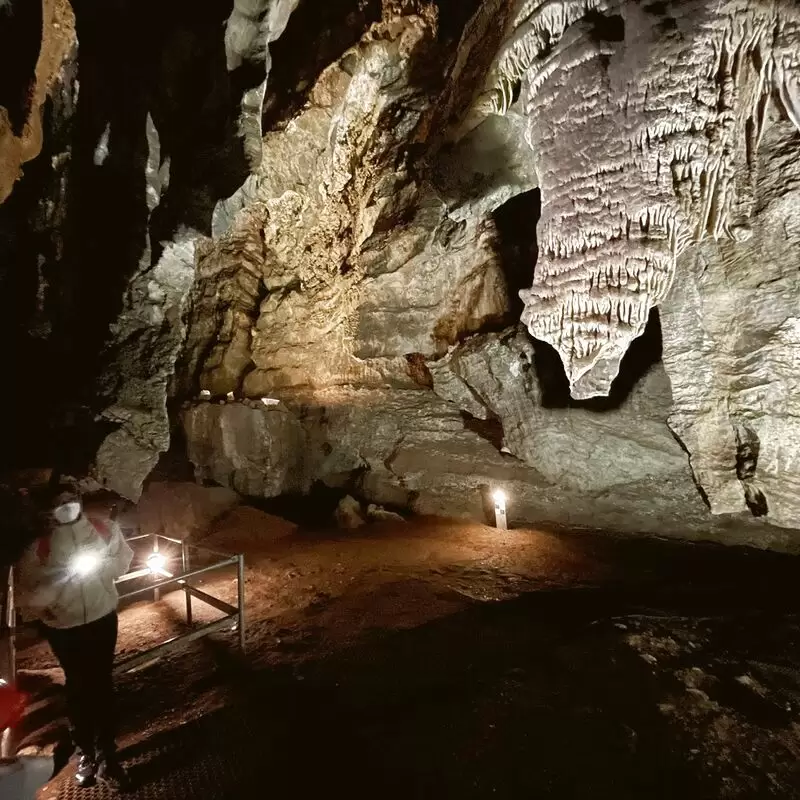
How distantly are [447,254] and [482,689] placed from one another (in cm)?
636

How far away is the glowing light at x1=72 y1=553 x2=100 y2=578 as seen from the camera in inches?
96.3

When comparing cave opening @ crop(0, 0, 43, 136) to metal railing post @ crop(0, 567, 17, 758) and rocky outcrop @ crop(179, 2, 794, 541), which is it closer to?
rocky outcrop @ crop(179, 2, 794, 541)

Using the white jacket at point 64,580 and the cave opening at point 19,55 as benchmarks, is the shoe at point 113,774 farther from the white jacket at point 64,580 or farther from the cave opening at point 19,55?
the cave opening at point 19,55

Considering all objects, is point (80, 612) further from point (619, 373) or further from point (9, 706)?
point (619, 373)

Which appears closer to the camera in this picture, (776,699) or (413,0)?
(776,699)

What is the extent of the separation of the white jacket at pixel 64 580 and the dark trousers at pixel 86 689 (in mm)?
100

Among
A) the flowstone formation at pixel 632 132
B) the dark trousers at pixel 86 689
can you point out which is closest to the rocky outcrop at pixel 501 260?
the flowstone formation at pixel 632 132

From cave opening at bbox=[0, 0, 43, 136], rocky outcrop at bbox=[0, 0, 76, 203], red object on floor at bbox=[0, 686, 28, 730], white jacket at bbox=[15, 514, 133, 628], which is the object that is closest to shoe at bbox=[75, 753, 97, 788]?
red object on floor at bbox=[0, 686, 28, 730]

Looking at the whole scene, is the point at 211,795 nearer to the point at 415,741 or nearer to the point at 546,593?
the point at 415,741

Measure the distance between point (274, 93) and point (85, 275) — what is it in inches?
164

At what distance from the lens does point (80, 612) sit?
8.01 feet

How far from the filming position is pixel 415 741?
2.64 metres

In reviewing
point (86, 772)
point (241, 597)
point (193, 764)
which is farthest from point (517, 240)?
point (86, 772)

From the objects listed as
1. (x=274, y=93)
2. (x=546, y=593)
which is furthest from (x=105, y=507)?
(x=274, y=93)
